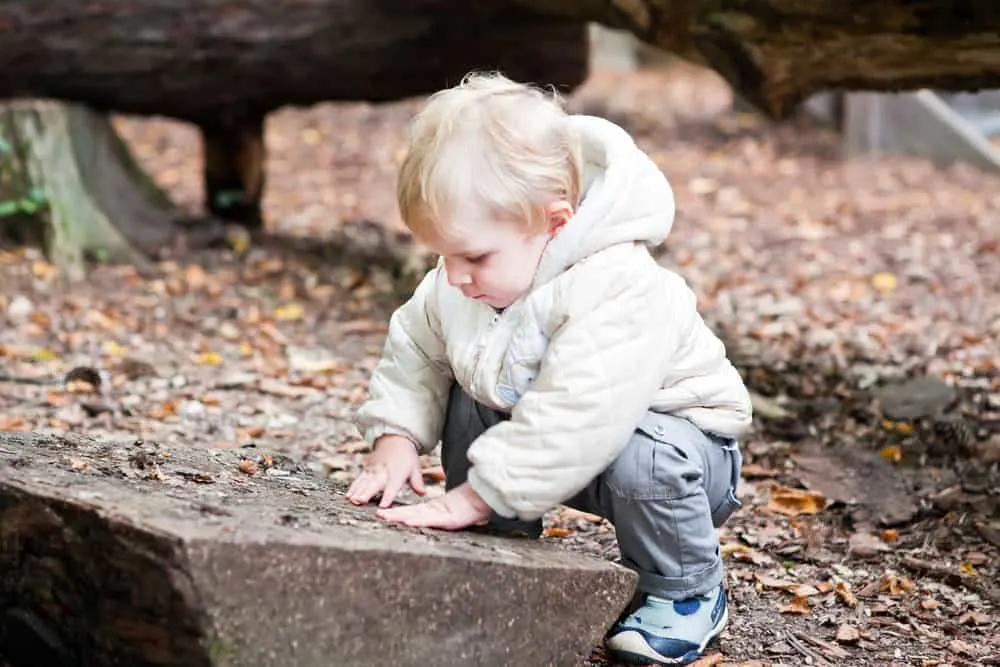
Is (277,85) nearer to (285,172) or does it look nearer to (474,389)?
(285,172)

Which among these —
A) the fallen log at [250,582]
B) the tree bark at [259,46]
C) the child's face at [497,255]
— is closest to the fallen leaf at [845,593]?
the fallen log at [250,582]

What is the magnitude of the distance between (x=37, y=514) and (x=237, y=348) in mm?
2574

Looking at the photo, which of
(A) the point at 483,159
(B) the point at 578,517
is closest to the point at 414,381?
(A) the point at 483,159

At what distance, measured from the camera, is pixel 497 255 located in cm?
231

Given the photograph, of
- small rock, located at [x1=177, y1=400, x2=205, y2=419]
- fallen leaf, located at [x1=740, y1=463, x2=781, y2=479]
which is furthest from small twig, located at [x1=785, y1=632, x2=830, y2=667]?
small rock, located at [x1=177, y1=400, x2=205, y2=419]

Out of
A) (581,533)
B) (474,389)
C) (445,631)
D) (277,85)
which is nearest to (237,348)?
(277,85)

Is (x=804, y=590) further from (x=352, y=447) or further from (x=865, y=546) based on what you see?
(x=352, y=447)

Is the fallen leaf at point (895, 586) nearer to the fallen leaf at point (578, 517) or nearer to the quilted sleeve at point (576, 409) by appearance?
the fallen leaf at point (578, 517)

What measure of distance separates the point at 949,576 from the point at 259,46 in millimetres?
3535

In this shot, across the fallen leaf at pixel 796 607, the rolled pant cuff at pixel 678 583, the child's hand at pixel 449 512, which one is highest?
the child's hand at pixel 449 512

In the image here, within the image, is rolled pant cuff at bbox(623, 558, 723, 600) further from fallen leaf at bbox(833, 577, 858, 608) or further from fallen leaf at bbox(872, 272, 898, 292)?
fallen leaf at bbox(872, 272, 898, 292)

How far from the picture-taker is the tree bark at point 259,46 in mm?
5262

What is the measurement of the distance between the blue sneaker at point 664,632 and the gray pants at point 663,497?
0.09ft

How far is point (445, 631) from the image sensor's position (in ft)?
6.93
